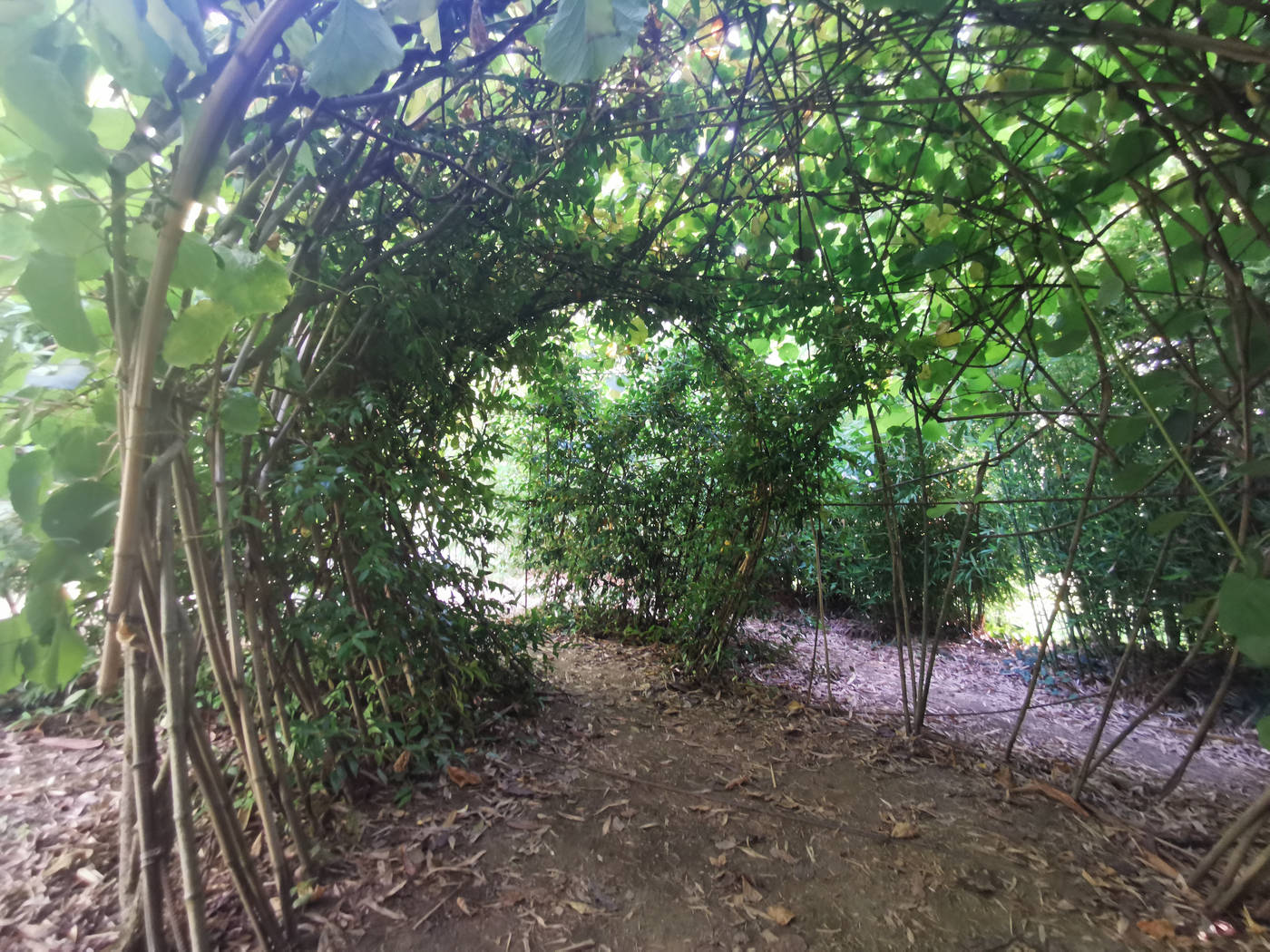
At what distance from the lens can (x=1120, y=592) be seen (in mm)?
3293

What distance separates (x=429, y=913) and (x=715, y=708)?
63.4 inches

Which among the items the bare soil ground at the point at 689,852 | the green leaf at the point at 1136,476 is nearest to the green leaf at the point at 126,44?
the bare soil ground at the point at 689,852

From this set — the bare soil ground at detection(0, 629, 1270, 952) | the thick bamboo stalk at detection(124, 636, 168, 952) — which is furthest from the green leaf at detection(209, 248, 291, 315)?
the bare soil ground at detection(0, 629, 1270, 952)

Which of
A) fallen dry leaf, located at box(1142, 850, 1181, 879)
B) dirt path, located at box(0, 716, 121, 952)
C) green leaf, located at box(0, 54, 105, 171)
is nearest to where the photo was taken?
green leaf, located at box(0, 54, 105, 171)

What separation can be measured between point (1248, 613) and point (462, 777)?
75.3 inches

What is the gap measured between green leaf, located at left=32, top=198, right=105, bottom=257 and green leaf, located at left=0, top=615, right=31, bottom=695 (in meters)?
0.35

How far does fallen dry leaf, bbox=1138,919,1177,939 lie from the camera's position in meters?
1.28

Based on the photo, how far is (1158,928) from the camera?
1296 millimetres

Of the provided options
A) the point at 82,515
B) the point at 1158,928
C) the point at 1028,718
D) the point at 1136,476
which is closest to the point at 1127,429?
the point at 1136,476

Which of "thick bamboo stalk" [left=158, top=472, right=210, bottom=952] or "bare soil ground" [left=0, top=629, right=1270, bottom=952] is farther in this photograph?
"bare soil ground" [left=0, top=629, right=1270, bottom=952]

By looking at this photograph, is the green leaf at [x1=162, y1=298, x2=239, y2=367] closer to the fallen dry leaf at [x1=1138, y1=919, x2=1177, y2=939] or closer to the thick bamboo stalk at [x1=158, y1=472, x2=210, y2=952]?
the thick bamboo stalk at [x1=158, y1=472, x2=210, y2=952]

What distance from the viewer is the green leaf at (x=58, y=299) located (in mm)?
498

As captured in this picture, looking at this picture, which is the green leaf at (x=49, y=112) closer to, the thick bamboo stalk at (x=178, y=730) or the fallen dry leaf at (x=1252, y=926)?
the thick bamboo stalk at (x=178, y=730)

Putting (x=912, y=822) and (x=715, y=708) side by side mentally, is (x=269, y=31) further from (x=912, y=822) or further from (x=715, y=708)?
(x=715, y=708)
